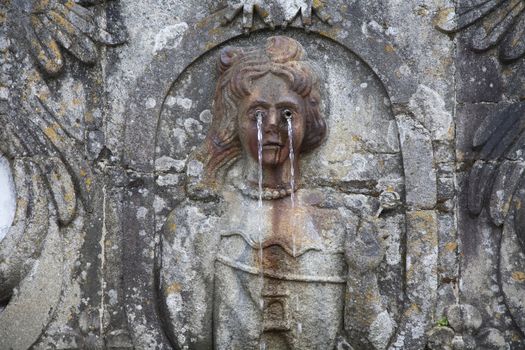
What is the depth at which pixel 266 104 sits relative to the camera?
636 cm

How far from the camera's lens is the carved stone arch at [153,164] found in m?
6.41

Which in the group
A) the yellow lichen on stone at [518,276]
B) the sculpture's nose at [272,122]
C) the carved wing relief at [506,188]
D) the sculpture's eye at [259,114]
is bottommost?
the yellow lichen on stone at [518,276]

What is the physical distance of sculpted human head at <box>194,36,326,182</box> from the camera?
637cm

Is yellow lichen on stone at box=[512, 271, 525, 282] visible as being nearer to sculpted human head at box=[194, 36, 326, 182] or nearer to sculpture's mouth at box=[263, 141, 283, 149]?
sculpted human head at box=[194, 36, 326, 182]

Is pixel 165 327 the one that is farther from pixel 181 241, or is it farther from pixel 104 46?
pixel 104 46

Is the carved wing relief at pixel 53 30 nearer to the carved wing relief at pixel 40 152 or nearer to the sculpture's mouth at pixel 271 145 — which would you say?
the carved wing relief at pixel 40 152

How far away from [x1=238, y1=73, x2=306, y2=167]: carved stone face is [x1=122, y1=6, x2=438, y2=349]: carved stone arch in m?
0.40

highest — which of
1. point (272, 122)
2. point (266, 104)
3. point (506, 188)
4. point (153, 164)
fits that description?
point (266, 104)

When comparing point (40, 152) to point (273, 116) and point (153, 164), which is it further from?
point (273, 116)

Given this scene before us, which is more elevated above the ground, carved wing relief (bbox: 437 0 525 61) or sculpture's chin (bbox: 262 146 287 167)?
carved wing relief (bbox: 437 0 525 61)

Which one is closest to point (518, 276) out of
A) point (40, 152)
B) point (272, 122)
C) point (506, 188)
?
point (506, 188)

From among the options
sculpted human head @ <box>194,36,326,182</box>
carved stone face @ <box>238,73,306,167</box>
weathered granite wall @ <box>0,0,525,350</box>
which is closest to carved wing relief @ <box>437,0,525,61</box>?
weathered granite wall @ <box>0,0,525,350</box>

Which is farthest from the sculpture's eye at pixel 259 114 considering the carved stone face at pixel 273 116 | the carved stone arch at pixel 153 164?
the carved stone arch at pixel 153 164

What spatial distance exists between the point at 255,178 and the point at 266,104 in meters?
0.44
